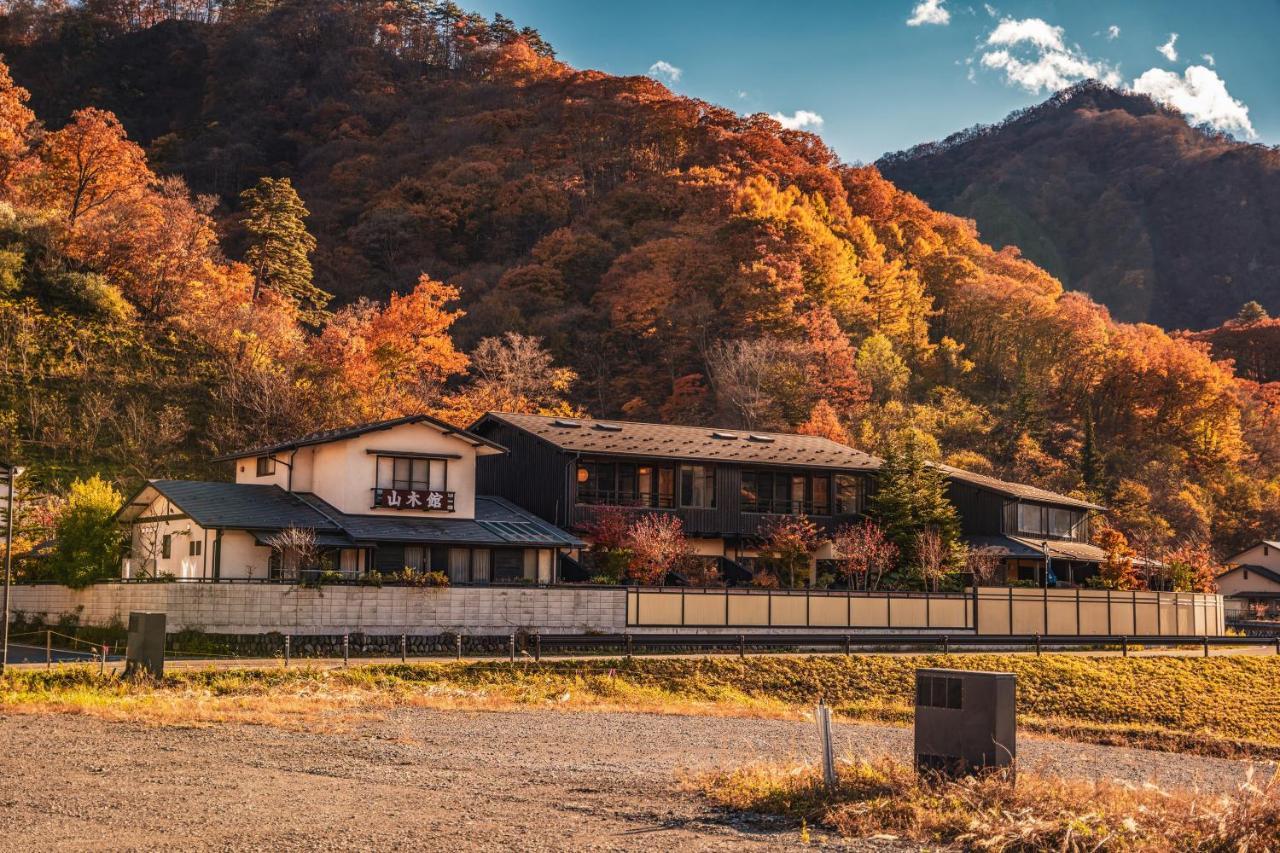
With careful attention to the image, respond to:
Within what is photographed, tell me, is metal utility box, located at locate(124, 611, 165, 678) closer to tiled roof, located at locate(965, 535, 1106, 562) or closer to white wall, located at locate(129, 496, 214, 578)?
white wall, located at locate(129, 496, 214, 578)

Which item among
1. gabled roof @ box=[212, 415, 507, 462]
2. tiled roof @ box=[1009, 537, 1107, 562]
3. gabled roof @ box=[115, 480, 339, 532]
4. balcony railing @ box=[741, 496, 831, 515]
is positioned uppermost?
gabled roof @ box=[212, 415, 507, 462]

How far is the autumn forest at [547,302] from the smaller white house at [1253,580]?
9.76ft

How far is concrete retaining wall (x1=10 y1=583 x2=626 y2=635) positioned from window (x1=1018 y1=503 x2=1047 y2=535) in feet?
82.3

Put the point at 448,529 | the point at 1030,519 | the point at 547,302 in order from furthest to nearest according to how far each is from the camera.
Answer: the point at 547,302, the point at 1030,519, the point at 448,529

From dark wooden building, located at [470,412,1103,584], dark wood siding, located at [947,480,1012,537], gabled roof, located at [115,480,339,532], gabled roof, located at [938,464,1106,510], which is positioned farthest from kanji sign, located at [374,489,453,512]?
gabled roof, located at [938,464,1106,510]

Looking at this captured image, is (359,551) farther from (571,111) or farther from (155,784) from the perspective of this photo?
(571,111)

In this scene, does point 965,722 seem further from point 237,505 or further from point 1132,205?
point 1132,205

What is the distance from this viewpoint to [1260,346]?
101062 millimetres

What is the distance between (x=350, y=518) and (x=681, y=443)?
51.0ft

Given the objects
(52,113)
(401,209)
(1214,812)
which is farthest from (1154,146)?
(1214,812)

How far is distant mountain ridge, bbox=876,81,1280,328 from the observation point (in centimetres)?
14800

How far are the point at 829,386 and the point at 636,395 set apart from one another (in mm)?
11699

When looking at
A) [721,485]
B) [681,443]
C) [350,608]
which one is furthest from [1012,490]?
[350,608]

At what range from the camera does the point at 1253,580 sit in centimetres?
7106
